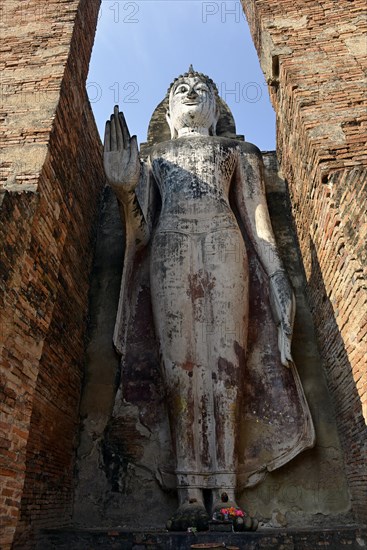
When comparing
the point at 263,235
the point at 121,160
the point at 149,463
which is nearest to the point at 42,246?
the point at 121,160

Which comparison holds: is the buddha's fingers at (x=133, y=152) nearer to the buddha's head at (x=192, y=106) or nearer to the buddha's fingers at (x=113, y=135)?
the buddha's fingers at (x=113, y=135)

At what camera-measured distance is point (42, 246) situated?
4488mm

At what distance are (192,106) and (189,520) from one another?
5161 mm

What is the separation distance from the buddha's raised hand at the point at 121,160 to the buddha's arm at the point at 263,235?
1610 mm

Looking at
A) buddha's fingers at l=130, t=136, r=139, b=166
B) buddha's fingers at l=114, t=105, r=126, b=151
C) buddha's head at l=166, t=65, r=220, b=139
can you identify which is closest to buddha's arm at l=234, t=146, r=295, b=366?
buddha's head at l=166, t=65, r=220, b=139

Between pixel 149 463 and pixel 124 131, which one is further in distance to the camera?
pixel 124 131

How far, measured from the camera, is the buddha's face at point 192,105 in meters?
6.78

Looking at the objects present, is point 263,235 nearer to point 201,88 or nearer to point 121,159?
point 121,159

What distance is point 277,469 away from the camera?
4770 millimetres

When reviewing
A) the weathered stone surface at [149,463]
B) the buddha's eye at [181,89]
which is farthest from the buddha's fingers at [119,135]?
the weathered stone surface at [149,463]

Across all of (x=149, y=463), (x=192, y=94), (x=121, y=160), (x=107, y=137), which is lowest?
(x=149, y=463)

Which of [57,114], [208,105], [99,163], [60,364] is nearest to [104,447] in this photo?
[60,364]

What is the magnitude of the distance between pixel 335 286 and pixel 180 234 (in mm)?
1843

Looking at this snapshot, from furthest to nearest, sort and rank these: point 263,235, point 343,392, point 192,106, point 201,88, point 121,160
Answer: point 201,88
point 192,106
point 263,235
point 121,160
point 343,392
